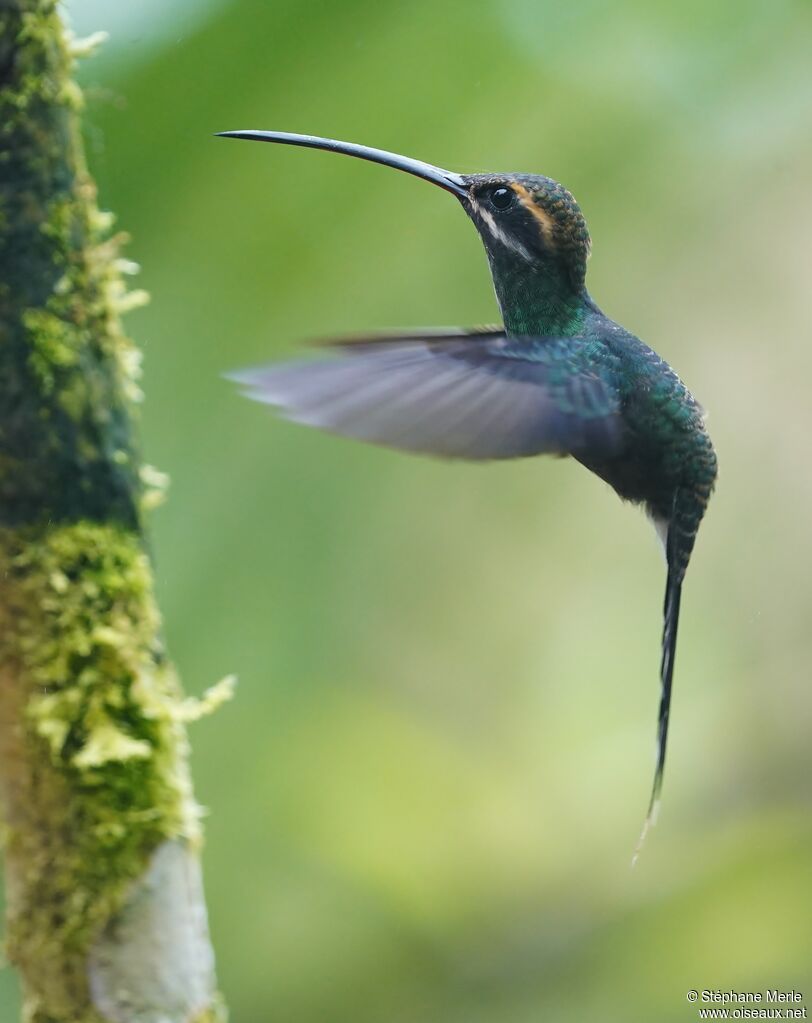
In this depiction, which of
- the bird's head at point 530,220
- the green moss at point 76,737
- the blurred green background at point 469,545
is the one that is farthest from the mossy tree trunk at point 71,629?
the blurred green background at point 469,545

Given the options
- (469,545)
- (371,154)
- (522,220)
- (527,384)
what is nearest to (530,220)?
(522,220)

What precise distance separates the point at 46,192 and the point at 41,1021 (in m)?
0.91

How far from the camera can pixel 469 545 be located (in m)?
3.75

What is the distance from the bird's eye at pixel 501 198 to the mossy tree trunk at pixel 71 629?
51 centimetres

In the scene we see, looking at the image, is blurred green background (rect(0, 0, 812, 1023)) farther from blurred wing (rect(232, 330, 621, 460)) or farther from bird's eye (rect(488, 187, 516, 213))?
blurred wing (rect(232, 330, 621, 460))

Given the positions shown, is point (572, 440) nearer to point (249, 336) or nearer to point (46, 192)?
point (46, 192)

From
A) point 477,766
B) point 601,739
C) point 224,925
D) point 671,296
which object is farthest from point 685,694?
point 224,925

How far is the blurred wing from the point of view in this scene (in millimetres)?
1089

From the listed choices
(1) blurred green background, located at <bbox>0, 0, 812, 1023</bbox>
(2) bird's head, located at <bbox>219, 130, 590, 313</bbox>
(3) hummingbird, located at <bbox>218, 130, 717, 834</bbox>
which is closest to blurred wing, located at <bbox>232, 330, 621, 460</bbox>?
(3) hummingbird, located at <bbox>218, 130, 717, 834</bbox>

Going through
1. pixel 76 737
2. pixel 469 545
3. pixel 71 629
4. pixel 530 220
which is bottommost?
pixel 76 737

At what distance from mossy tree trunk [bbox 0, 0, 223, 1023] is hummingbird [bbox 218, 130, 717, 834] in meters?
0.23

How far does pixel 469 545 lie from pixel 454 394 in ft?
8.32

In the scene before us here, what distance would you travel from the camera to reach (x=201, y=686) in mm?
2801

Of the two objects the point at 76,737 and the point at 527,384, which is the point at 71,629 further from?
the point at 527,384
